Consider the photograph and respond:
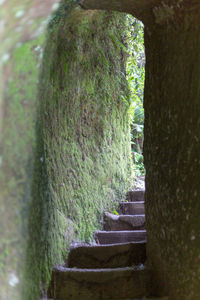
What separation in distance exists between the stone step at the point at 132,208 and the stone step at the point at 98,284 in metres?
1.44

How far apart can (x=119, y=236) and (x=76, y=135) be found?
35.1 inches

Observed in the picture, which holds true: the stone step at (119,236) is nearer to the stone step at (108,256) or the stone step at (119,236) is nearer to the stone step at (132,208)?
the stone step at (108,256)

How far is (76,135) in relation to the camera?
300cm

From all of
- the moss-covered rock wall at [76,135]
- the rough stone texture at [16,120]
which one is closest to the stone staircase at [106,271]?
the moss-covered rock wall at [76,135]

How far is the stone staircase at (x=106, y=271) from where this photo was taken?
223cm

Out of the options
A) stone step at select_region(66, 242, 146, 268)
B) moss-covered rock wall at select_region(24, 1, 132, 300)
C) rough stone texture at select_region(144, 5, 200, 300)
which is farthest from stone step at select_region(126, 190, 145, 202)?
rough stone texture at select_region(144, 5, 200, 300)

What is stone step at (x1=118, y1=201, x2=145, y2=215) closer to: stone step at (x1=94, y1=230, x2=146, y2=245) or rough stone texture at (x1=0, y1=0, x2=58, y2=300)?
stone step at (x1=94, y1=230, x2=146, y2=245)

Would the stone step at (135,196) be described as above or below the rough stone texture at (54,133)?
below

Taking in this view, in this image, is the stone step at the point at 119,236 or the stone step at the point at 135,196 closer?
the stone step at the point at 119,236

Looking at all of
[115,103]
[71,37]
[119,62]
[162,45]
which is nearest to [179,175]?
[162,45]

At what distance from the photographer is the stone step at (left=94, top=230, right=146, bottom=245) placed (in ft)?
9.52

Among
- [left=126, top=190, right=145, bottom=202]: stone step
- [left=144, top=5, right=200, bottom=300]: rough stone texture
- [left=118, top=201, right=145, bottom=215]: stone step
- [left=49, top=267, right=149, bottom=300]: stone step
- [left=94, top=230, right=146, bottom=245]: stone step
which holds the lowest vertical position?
[left=49, top=267, right=149, bottom=300]: stone step

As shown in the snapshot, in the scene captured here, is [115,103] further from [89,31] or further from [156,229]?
[156,229]

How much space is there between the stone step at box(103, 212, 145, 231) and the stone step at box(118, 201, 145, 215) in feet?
1.22
